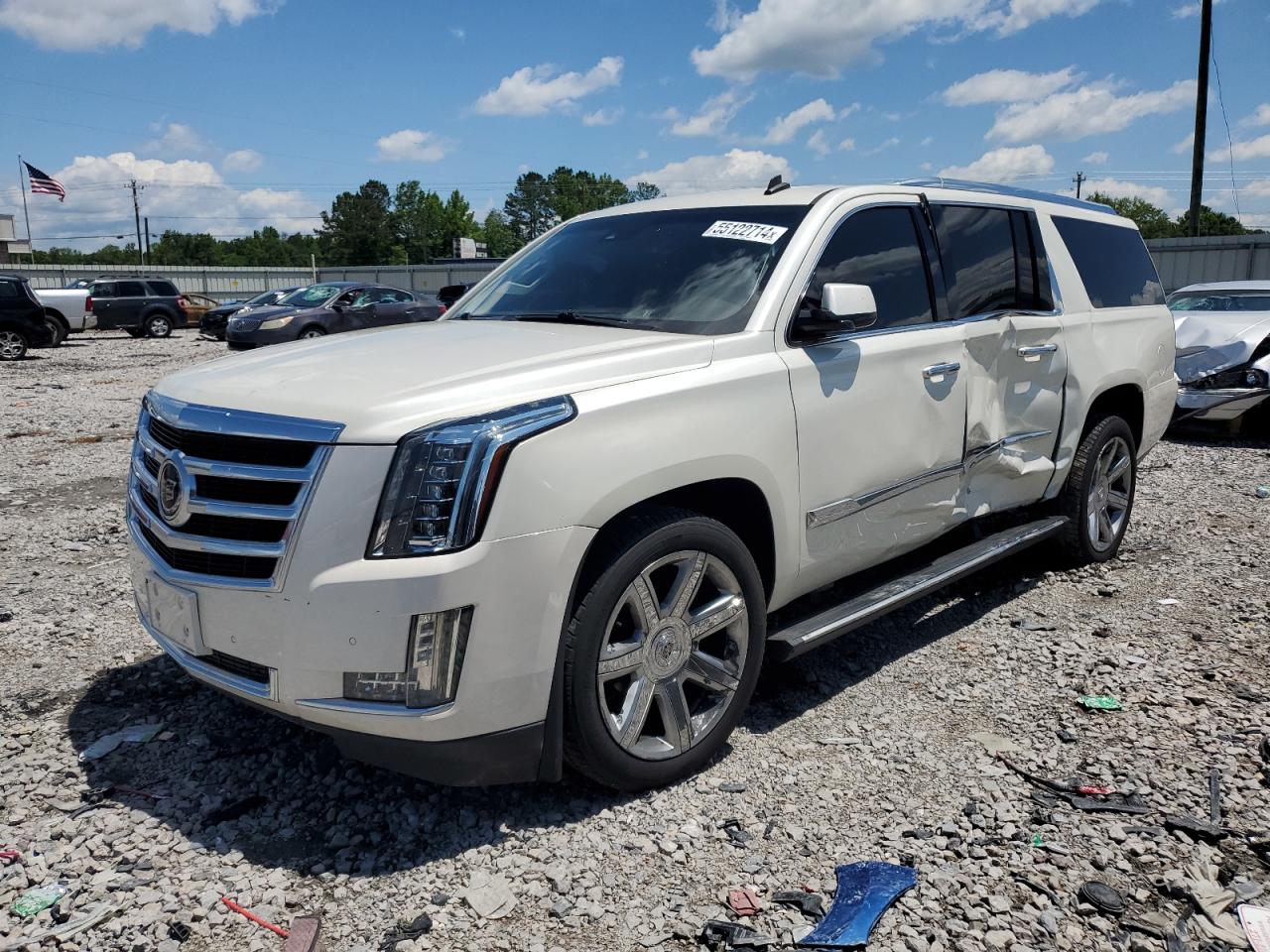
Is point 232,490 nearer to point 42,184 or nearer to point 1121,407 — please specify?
point 1121,407

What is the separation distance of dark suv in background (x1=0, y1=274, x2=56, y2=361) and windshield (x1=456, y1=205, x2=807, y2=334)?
767 inches

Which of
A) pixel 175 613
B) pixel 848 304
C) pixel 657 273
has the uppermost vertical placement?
pixel 657 273

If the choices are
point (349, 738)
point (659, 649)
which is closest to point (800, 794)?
point (659, 649)

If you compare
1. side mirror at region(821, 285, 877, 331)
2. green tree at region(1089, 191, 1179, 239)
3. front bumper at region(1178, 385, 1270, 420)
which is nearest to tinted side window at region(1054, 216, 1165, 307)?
side mirror at region(821, 285, 877, 331)

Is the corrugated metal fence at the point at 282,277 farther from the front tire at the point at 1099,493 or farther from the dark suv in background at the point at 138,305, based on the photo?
the front tire at the point at 1099,493

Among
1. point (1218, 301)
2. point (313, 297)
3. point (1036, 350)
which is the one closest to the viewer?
point (1036, 350)

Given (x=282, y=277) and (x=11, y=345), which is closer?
(x=11, y=345)

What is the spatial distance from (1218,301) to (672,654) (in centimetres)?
1060

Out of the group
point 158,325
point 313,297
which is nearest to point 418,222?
point 158,325

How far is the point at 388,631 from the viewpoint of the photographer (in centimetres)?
254

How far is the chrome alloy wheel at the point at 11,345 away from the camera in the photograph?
19.9 metres

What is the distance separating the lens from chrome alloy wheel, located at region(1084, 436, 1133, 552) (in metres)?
5.48

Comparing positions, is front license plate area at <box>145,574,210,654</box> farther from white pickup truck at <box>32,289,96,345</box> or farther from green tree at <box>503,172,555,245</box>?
green tree at <box>503,172,555,245</box>

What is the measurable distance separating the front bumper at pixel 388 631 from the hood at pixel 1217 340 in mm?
9309
